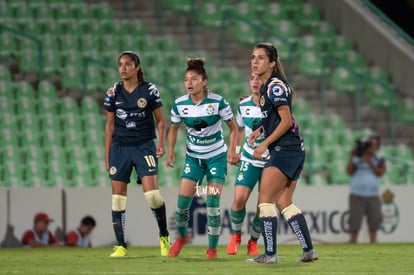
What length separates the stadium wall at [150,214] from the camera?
17.9m

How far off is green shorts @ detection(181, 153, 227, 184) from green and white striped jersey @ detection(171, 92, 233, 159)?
0.06 metres

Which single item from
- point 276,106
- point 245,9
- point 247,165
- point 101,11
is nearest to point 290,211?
point 276,106

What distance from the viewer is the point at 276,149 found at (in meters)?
11.3

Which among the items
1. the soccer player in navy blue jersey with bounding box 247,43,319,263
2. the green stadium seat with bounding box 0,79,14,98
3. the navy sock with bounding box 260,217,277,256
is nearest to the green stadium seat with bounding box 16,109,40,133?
the green stadium seat with bounding box 0,79,14,98

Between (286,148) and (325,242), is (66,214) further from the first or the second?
(286,148)

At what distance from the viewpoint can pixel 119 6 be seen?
2400cm

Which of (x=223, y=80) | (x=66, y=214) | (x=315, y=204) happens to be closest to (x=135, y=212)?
(x=66, y=214)

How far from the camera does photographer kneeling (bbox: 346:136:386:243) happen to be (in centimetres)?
1927

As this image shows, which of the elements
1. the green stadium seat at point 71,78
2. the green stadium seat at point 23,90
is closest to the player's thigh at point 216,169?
the green stadium seat at point 23,90

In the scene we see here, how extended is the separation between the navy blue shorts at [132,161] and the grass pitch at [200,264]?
0.91m

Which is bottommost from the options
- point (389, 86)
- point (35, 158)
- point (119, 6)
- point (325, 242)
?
point (325, 242)

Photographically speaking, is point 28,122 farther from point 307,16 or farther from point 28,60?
point 307,16

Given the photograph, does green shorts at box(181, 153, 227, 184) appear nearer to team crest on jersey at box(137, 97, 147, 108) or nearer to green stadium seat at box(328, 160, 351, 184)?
team crest on jersey at box(137, 97, 147, 108)

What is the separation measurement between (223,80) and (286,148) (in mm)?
11208
